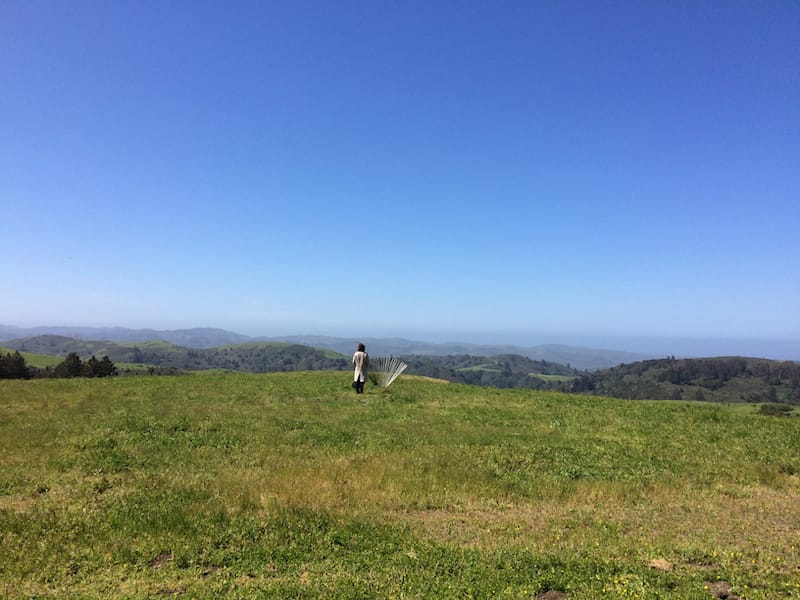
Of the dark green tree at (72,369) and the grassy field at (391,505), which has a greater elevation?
the grassy field at (391,505)

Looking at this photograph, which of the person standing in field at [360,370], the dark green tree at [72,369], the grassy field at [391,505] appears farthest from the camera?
the dark green tree at [72,369]

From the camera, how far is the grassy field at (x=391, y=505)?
7.14m

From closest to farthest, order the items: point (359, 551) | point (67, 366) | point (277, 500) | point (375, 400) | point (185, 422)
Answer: point (359, 551) → point (277, 500) → point (185, 422) → point (375, 400) → point (67, 366)

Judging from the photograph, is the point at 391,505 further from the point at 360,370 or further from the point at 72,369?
the point at 72,369

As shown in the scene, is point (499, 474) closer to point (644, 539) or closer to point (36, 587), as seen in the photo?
point (644, 539)

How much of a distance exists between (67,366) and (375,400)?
6926 centimetres

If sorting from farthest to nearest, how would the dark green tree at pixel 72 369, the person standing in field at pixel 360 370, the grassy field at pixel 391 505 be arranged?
the dark green tree at pixel 72 369 < the person standing in field at pixel 360 370 < the grassy field at pixel 391 505

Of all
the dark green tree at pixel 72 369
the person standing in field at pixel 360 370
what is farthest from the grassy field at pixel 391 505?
the dark green tree at pixel 72 369

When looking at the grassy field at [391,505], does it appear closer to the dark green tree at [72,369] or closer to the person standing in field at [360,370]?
the person standing in field at [360,370]

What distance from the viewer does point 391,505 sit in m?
10.5

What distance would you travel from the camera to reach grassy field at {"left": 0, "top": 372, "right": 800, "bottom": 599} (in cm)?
714

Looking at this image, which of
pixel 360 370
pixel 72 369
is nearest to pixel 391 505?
pixel 360 370

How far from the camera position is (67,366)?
2835 inches

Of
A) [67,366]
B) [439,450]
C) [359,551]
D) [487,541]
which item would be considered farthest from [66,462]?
[67,366]
